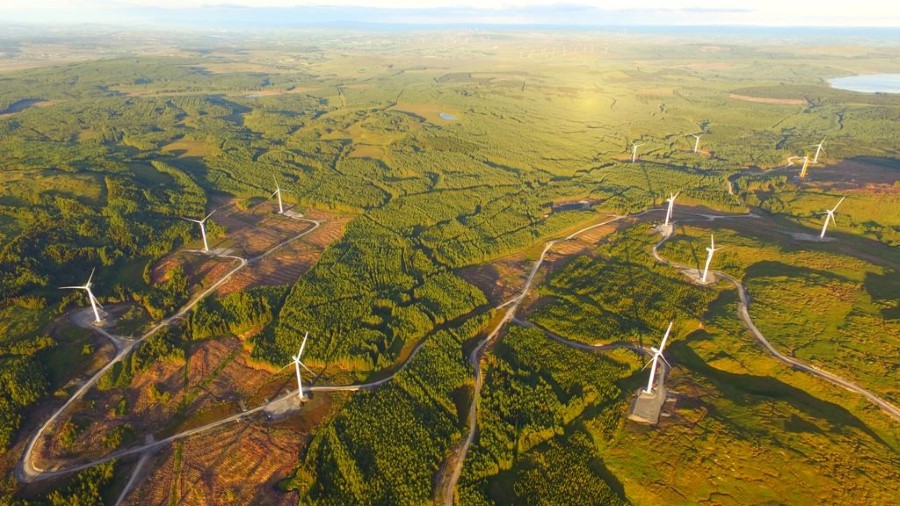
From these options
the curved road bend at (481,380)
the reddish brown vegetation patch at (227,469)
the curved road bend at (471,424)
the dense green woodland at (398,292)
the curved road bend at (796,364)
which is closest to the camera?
the reddish brown vegetation patch at (227,469)

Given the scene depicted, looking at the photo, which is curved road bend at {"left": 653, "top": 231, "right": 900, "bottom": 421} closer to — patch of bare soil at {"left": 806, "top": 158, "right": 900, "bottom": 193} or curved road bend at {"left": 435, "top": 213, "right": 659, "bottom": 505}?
curved road bend at {"left": 435, "top": 213, "right": 659, "bottom": 505}

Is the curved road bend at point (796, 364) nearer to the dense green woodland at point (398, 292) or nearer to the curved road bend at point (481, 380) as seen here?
the curved road bend at point (481, 380)

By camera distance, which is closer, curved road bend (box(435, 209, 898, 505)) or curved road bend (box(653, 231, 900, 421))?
curved road bend (box(435, 209, 898, 505))

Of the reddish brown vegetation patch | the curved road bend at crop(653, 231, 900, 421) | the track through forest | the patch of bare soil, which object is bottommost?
the reddish brown vegetation patch

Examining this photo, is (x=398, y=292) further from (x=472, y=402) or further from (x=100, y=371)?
(x=100, y=371)

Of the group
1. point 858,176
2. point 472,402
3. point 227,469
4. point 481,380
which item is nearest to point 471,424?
point 472,402

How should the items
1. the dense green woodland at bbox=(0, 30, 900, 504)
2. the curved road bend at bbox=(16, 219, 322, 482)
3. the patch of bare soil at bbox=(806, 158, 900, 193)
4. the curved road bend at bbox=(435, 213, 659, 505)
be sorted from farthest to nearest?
the patch of bare soil at bbox=(806, 158, 900, 193) → the dense green woodland at bbox=(0, 30, 900, 504) → the curved road bend at bbox=(16, 219, 322, 482) → the curved road bend at bbox=(435, 213, 659, 505)

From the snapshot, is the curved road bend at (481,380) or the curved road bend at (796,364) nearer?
the curved road bend at (481,380)

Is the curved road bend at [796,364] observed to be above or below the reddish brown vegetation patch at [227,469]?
above

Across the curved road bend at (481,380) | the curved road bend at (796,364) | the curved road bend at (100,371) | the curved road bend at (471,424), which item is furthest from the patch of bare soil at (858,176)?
the curved road bend at (100,371)

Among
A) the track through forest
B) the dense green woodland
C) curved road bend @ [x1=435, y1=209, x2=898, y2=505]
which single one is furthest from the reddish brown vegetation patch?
curved road bend @ [x1=435, y1=209, x2=898, y2=505]

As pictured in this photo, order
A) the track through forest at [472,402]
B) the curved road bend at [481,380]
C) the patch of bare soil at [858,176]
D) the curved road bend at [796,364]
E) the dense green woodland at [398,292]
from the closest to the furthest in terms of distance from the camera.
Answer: the track through forest at [472,402] < the curved road bend at [481,380] < the dense green woodland at [398,292] < the curved road bend at [796,364] < the patch of bare soil at [858,176]
